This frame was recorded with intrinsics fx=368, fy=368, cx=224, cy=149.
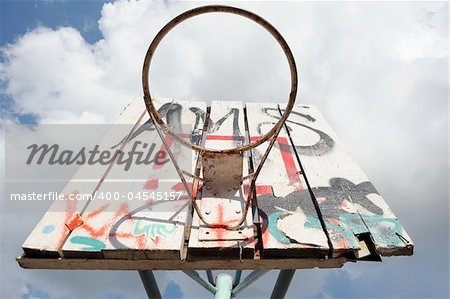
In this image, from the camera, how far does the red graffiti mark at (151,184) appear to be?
219 cm

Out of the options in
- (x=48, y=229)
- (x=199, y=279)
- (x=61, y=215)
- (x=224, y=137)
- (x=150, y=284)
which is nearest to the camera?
(x=48, y=229)

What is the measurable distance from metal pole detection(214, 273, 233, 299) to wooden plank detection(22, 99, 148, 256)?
152cm

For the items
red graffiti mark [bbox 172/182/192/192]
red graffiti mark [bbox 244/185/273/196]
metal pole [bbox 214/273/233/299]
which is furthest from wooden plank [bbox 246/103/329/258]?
metal pole [bbox 214/273/233/299]

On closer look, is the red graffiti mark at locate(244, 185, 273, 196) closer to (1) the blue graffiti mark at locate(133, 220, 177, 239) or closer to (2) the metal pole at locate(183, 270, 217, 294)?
(1) the blue graffiti mark at locate(133, 220, 177, 239)

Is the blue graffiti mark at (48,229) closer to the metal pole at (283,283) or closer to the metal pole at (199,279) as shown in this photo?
the metal pole at (199,279)

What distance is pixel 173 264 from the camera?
1.72m

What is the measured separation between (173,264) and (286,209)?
65 centimetres

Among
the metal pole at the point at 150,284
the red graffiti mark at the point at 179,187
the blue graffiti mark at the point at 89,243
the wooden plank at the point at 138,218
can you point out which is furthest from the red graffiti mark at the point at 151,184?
the metal pole at the point at 150,284

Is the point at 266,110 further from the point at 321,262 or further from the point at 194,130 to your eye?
the point at 321,262

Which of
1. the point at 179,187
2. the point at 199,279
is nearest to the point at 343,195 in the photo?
the point at 179,187

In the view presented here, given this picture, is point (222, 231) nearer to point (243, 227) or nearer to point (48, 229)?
point (243, 227)

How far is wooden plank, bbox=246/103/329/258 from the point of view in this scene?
1.70m

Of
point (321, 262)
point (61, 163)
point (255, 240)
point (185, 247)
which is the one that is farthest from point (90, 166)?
point (321, 262)

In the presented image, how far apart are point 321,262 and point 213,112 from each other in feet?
5.74
